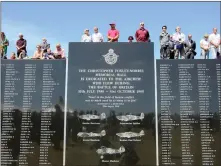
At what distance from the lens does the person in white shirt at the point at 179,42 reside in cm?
1254

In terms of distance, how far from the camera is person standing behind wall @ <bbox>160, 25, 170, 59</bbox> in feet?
40.9

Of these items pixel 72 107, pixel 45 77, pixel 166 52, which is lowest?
pixel 72 107

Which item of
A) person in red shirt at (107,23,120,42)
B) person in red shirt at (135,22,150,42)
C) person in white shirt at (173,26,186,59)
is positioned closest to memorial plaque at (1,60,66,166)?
person in red shirt at (107,23,120,42)

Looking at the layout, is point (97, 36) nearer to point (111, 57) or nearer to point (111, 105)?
point (111, 57)

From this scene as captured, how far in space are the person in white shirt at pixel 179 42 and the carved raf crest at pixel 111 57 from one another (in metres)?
2.05

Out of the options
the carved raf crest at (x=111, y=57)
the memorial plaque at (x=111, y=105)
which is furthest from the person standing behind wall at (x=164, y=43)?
the carved raf crest at (x=111, y=57)

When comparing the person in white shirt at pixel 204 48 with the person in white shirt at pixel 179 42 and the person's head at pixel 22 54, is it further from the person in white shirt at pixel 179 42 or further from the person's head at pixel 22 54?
the person's head at pixel 22 54

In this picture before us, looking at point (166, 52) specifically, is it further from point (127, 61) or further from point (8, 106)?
point (8, 106)

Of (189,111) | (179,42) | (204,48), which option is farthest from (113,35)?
(189,111)

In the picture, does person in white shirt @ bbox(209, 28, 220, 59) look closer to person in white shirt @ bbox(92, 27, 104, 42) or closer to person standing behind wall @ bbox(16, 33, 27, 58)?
person in white shirt @ bbox(92, 27, 104, 42)

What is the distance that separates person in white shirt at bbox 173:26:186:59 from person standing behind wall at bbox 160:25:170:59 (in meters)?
0.30

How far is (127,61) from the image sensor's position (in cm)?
1201

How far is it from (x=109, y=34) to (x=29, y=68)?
2851 mm

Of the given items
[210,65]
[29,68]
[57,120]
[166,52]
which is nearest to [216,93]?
[210,65]
